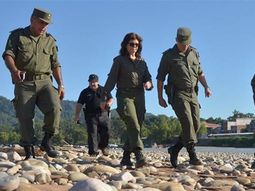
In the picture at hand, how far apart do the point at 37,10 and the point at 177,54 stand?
6.32 ft

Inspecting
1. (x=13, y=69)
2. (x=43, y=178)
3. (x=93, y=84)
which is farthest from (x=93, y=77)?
(x=43, y=178)

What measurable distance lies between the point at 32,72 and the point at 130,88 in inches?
49.9

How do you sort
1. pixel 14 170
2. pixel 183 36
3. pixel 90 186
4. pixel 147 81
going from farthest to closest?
pixel 183 36, pixel 147 81, pixel 14 170, pixel 90 186

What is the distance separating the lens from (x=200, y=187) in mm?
5164

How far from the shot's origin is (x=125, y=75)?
7047 millimetres

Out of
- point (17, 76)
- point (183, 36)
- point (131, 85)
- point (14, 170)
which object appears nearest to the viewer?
point (14, 170)

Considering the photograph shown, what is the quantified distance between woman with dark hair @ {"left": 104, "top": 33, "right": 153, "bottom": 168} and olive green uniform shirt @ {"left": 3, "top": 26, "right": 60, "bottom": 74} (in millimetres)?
913

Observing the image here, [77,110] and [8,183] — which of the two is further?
[77,110]

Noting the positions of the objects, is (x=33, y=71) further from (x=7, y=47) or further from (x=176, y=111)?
(x=176, y=111)

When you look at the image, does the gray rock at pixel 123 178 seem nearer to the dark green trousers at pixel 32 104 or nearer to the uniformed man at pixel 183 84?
the dark green trousers at pixel 32 104

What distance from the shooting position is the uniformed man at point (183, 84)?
7115 millimetres

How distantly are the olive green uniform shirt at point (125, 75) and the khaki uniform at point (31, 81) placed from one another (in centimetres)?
76

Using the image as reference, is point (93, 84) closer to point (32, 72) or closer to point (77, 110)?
point (77, 110)


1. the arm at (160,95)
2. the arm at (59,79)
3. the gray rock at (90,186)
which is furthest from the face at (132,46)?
the gray rock at (90,186)
